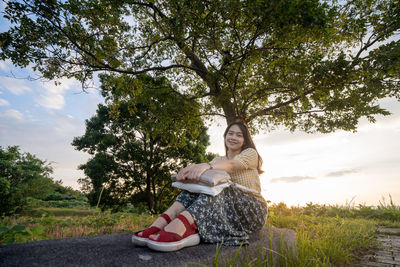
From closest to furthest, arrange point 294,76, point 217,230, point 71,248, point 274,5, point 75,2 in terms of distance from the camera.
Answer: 1. point 71,248
2. point 217,230
3. point 274,5
4. point 75,2
5. point 294,76

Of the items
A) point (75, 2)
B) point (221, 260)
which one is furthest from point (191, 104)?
point (221, 260)

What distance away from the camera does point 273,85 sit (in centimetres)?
686

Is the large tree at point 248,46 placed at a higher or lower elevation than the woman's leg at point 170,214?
higher

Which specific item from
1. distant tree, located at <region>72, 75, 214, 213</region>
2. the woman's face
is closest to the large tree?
the woman's face

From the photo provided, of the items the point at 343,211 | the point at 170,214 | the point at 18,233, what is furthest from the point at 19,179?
the point at 343,211

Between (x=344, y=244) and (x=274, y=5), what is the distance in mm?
3498

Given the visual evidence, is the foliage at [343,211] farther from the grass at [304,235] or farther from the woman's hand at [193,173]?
the woman's hand at [193,173]

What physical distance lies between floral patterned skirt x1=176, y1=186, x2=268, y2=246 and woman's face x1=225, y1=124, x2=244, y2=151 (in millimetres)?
742

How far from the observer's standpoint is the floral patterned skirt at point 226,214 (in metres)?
2.19

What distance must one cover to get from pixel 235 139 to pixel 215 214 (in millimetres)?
1234

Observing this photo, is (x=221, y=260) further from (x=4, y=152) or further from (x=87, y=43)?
(x=4, y=152)

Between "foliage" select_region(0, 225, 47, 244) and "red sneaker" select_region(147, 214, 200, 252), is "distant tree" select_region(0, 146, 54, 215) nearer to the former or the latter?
"foliage" select_region(0, 225, 47, 244)


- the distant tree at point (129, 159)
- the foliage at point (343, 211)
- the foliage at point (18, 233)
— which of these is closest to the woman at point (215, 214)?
the foliage at point (18, 233)

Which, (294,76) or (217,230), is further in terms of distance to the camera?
(294,76)
